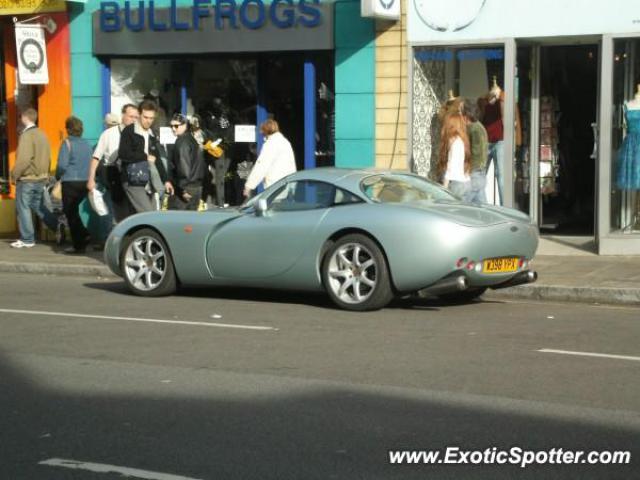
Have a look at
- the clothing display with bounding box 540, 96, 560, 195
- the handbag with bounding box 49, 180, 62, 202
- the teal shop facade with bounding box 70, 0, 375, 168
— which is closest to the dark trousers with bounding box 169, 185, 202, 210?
the teal shop facade with bounding box 70, 0, 375, 168

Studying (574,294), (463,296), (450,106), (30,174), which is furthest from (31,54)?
(574,294)

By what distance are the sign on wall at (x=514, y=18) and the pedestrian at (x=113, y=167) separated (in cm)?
406

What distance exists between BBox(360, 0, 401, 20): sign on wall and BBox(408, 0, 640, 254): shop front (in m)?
0.31

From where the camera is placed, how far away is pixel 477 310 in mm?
11422

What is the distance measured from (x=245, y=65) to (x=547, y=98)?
4.47m

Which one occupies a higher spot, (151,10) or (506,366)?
(151,10)

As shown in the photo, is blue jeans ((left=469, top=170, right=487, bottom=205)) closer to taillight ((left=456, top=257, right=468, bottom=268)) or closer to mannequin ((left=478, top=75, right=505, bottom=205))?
mannequin ((left=478, top=75, right=505, bottom=205))

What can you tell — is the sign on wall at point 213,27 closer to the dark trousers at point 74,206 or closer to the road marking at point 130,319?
the dark trousers at point 74,206

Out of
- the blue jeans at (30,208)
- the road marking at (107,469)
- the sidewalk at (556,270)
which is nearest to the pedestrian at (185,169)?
the sidewalk at (556,270)

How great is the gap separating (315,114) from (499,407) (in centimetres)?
1111

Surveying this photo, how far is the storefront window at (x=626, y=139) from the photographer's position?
50.9ft

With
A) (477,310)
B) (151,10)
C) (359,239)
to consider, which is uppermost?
(151,10)

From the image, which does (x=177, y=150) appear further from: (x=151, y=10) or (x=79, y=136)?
(x=151, y=10)

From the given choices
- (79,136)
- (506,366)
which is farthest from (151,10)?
(506,366)
